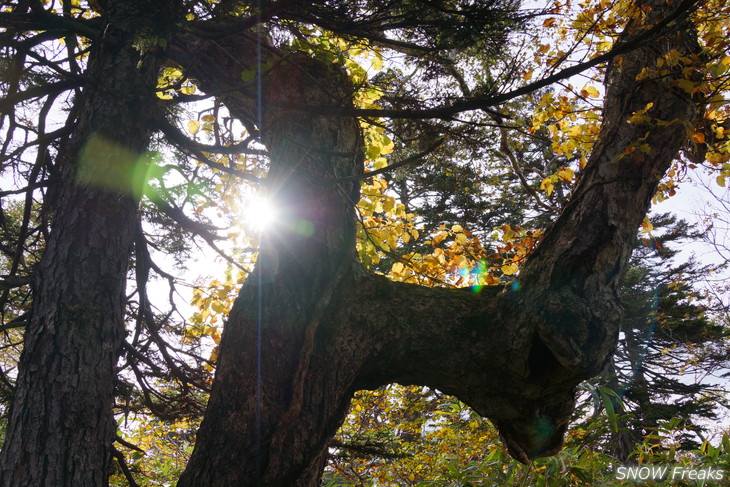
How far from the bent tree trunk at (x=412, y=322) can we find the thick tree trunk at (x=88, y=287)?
0.46 meters

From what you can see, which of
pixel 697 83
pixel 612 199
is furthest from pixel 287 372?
pixel 697 83

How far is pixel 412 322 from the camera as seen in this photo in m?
2.18

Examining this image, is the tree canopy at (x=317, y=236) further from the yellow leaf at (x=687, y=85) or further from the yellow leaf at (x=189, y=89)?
the yellow leaf at (x=189, y=89)

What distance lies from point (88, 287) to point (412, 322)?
1.48m

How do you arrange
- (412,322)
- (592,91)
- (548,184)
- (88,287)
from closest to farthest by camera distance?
(88,287) → (412,322) → (592,91) → (548,184)

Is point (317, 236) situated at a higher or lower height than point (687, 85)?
lower

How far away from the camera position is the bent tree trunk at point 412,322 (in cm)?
193

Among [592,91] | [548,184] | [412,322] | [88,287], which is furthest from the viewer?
[548,184]

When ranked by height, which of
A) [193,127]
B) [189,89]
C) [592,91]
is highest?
[189,89]

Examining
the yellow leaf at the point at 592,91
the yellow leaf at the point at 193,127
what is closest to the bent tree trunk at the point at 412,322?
the yellow leaf at the point at 592,91

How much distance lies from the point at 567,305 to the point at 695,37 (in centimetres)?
195

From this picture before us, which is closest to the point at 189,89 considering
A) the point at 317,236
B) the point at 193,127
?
the point at 193,127

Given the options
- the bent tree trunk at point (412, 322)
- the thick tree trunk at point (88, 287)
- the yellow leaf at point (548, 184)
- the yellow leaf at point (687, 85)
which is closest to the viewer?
the thick tree trunk at point (88, 287)

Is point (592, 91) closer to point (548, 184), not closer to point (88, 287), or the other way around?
point (548, 184)
